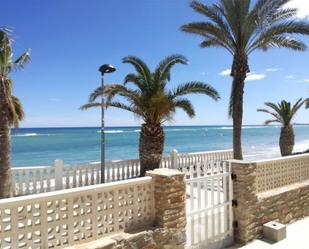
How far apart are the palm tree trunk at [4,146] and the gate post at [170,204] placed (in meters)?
3.63

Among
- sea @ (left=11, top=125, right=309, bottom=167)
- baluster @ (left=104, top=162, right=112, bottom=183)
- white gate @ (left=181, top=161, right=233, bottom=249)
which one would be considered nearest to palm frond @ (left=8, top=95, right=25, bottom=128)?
sea @ (left=11, top=125, right=309, bottom=167)

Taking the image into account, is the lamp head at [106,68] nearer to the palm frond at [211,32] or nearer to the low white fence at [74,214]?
the palm frond at [211,32]

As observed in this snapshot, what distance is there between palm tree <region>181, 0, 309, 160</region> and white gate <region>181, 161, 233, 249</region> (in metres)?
4.17

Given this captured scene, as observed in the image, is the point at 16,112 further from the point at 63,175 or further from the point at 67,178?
the point at 67,178

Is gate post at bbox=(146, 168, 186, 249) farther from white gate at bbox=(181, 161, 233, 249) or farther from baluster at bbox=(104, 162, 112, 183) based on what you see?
baluster at bbox=(104, 162, 112, 183)

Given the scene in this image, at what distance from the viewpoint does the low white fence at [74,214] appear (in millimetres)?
2807

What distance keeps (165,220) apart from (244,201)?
218cm

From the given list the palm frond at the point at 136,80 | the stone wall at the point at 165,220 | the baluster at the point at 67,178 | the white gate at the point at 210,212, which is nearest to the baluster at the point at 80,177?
the baluster at the point at 67,178

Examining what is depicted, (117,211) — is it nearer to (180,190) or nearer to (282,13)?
(180,190)

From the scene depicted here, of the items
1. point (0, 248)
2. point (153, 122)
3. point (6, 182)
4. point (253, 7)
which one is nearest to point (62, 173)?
point (6, 182)

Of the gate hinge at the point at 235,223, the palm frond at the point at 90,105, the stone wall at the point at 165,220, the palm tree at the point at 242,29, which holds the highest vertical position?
the palm tree at the point at 242,29

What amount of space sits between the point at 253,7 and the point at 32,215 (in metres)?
9.31

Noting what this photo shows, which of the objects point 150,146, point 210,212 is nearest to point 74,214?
point 210,212

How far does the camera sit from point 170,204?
397cm
